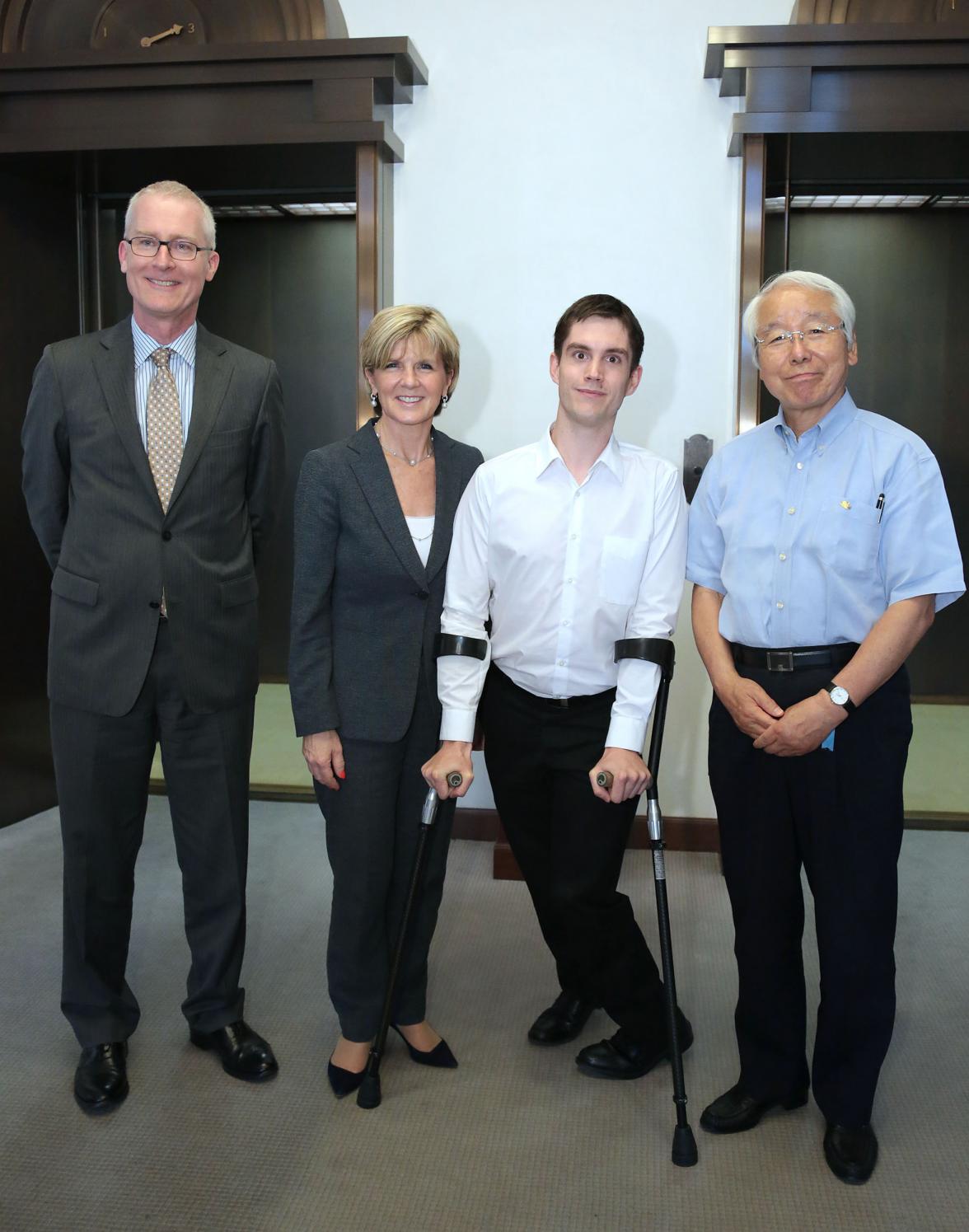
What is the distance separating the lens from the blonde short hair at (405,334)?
2.26 m

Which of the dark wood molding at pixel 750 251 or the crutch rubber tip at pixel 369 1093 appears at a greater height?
the dark wood molding at pixel 750 251

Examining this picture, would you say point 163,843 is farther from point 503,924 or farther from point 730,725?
point 730,725

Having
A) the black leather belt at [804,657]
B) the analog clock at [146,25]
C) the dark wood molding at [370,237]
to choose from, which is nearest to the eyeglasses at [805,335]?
the black leather belt at [804,657]

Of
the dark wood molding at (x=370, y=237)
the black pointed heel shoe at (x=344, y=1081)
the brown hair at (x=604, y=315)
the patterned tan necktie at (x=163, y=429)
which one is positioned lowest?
the black pointed heel shoe at (x=344, y=1081)

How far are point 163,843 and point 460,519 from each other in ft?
7.76

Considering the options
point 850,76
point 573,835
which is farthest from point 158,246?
point 850,76

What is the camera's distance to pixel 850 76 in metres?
3.44

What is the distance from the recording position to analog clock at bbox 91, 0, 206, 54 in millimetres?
3734

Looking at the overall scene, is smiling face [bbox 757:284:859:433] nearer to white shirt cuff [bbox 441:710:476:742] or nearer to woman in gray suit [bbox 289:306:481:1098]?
woman in gray suit [bbox 289:306:481:1098]

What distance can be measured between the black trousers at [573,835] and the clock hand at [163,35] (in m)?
2.68

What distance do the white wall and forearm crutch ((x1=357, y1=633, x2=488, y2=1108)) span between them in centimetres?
183

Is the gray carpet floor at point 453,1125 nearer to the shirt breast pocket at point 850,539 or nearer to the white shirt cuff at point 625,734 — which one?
the white shirt cuff at point 625,734

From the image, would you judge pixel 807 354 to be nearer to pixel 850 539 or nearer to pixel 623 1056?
pixel 850 539

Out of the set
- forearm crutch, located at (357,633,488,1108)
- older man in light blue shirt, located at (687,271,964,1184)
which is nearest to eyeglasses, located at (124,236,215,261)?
forearm crutch, located at (357,633,488,1108)
